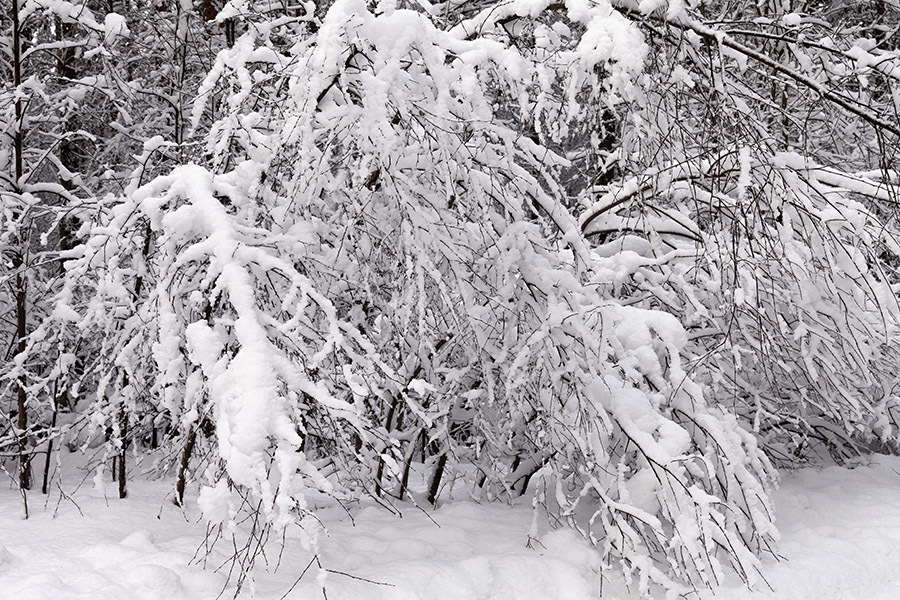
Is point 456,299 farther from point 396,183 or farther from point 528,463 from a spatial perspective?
point 528,463

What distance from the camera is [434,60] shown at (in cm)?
278

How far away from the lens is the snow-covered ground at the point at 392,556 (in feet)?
9.29

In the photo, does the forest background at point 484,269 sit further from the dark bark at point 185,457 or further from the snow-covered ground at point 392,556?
the snow-covered ground at point 392,556

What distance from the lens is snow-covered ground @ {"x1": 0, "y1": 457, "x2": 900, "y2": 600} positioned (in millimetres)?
2832

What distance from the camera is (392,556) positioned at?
11.2 ft

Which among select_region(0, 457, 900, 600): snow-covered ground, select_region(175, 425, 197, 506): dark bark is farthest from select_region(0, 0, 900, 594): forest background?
A: select_region(0, 457, 900, 600): snow-covered ground

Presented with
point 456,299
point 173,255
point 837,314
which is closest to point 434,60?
point 456,299

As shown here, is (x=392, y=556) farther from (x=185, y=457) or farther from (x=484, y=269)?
(x=484, y=269)

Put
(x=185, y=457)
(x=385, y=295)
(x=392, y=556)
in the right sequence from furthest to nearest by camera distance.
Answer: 1. (x=385, y=295)
2. (x=392, y=556)
3. (x=185, y=457)

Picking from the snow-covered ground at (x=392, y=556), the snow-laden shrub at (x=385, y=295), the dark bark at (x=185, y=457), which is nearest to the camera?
the snow-laden shrub at (x=385, y=295)

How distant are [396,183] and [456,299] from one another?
26.4 inches

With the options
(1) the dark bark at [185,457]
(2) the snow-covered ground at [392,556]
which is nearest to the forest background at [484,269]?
(1) the dark bark at [185,457]

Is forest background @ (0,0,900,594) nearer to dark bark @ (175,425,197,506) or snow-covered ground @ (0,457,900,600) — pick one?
dark bark @ (175,425,197,506)

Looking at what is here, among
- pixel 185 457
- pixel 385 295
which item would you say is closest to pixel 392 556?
pixel 185 457
